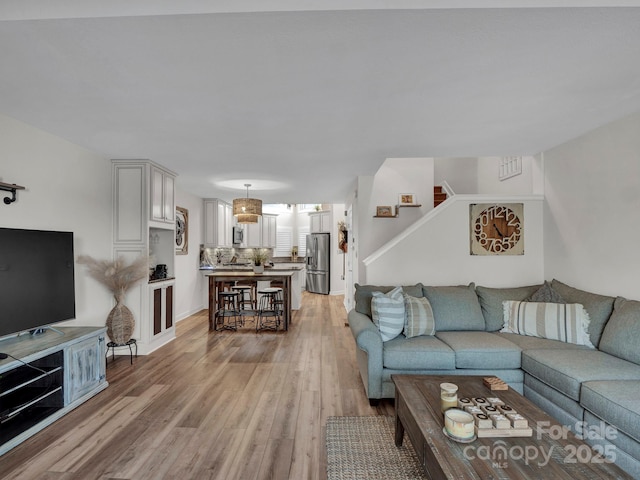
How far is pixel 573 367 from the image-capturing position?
237 cm

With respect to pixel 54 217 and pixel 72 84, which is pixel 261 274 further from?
pixel 72 84

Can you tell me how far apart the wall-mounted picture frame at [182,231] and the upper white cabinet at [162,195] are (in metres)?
1.33

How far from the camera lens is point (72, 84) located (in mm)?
2232

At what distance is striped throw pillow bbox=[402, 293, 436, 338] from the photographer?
3113 mm

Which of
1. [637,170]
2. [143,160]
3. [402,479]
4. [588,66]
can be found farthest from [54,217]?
[637,170]

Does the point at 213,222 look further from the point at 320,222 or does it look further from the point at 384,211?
the point at 384,211

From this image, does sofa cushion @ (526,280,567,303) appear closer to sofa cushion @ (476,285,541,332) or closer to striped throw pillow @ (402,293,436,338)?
sofa cushion @ (476,285,541,332)

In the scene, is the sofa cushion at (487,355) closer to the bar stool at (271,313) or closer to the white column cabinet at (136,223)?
the bar stool at (271,313)

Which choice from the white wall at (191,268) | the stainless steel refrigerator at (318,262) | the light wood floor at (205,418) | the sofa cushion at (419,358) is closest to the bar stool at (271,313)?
the light wood floor at (205,418)

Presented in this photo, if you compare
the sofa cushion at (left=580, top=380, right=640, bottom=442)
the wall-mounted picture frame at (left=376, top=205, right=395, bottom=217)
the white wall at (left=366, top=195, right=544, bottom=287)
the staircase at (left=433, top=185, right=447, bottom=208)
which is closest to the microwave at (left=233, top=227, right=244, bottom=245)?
the wall-mounted picture frame at (left=376, top=205, right=395, bottom=217)

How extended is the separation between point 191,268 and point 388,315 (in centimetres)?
494

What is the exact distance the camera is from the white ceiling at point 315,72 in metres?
1.58

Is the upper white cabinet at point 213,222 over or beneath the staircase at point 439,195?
beneath

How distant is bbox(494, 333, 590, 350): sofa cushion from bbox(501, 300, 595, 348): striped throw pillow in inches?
2.5
